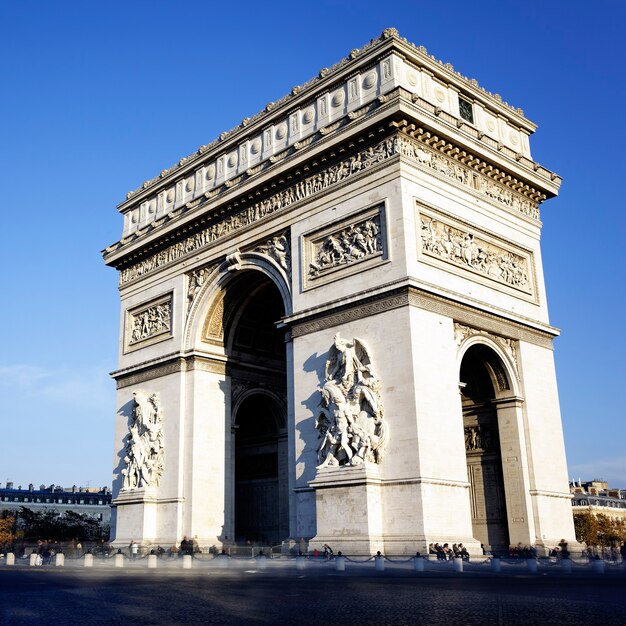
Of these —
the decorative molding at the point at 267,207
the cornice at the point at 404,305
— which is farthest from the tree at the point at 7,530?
the cornice at the point at 404,305

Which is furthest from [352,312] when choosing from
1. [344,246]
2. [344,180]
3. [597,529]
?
[597,529]

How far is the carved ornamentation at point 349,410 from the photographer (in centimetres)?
2136

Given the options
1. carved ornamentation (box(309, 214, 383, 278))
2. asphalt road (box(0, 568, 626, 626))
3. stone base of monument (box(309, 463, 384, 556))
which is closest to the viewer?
asphalt road (box(0, 568, 626, 626))

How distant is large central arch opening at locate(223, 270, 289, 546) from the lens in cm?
2962

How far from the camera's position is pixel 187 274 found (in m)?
30.2

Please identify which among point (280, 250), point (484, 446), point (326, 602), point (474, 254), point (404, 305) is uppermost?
point (280, 250)

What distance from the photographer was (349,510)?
2108cm

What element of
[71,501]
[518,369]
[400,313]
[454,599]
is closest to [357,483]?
[400,313]

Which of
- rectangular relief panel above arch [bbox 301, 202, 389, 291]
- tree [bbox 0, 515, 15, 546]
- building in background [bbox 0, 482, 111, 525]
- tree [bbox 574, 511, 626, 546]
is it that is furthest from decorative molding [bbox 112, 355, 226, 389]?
building in background [bbox 0, 482, 111, 525]

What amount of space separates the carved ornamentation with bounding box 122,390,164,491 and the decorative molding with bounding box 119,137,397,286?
5781mm

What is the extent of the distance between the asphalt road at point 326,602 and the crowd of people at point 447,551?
15.6 feet

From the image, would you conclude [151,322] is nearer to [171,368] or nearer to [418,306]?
[171,368]

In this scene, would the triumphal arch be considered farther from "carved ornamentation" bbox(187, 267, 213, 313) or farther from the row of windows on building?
the row of windows on building

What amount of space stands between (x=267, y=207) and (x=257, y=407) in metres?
9.58
